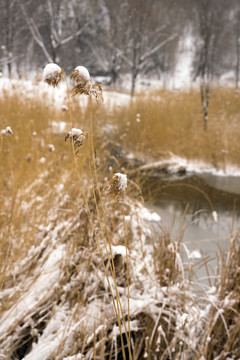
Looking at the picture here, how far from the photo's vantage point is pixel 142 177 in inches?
51.3

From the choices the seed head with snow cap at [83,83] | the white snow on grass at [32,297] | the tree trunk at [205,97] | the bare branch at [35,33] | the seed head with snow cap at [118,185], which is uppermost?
the bare branch at [35,33]

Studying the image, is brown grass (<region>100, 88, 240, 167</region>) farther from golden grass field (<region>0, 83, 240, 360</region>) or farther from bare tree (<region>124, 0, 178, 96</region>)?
bare tree (<region>124, 0, 178, 96</region>)

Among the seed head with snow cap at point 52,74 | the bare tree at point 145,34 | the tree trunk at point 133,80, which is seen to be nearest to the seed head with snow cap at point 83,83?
the seed head with snow cap at point 52,74

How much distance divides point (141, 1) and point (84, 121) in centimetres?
61

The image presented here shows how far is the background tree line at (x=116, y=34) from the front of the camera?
0.79 metres

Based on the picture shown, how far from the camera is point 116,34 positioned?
0.88 meters

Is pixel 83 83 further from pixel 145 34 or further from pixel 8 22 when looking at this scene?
pixel 145 34

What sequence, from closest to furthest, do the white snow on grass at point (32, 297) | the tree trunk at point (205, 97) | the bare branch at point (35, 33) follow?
the white snow on grass at point (32, 297)
the bare branch at point (35, 33)
the tree trunk at point (205, 97)

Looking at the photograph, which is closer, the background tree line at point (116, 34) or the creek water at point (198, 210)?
the background tree line at point (116, 34)

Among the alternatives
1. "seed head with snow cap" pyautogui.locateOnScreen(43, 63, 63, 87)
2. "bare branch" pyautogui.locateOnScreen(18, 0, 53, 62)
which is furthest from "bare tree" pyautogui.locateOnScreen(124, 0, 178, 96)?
"seed head with snow cap" pyautogui.locateOnScreen(43, 63, 63, 87)

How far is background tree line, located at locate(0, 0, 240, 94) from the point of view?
2.60 feet

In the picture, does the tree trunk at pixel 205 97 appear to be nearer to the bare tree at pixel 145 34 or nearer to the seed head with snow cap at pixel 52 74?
the bare tree at pixel 145 34

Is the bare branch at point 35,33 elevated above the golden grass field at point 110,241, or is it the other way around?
the bare branch at point 35,33

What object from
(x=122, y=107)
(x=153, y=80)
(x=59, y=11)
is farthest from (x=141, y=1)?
(x=122, y=107)
